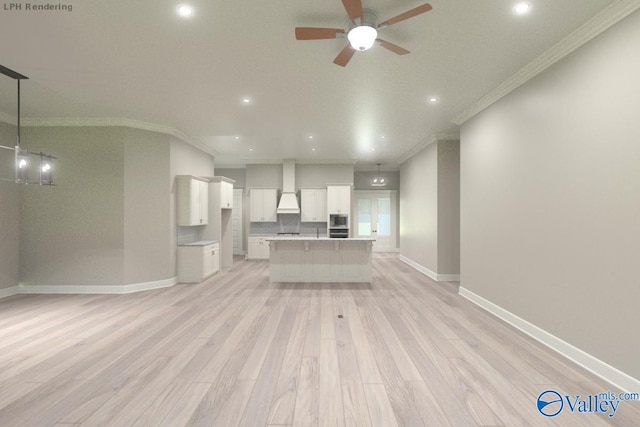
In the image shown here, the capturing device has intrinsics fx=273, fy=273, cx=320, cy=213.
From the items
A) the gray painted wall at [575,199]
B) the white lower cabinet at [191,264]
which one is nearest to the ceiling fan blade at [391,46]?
the gray painted wall at [575,199]

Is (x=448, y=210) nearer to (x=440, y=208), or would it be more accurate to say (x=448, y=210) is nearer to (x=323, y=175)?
(x=440, y=208)

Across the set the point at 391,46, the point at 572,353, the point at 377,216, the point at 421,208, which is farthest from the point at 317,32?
the point at 377,216

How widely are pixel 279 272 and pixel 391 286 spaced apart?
234 cm

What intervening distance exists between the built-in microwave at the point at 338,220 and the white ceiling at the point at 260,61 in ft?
11.7

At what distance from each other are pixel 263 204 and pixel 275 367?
21.5 feet

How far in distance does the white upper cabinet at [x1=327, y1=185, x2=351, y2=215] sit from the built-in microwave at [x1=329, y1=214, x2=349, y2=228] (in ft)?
0.41

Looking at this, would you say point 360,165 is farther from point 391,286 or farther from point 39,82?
point 39,82

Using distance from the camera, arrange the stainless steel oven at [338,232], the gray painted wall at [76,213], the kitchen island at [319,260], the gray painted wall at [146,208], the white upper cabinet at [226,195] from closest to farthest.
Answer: the gray painted wall at [76,213] → the gray painted wall at [146,208] → the kitchen island at [319,260] → the white upper cabinet at [226,195] → the stainless steel oven at [338,232]

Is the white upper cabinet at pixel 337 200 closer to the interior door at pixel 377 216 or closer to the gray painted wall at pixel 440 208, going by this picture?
the interior door at pixel 377 216

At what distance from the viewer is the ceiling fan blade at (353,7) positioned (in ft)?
6.60

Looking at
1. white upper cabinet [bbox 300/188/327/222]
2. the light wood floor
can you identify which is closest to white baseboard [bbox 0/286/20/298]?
the light wood floor

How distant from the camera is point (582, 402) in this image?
2062 millimetres

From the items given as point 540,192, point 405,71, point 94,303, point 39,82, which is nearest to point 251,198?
point 94,303

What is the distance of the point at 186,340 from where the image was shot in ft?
10.2
